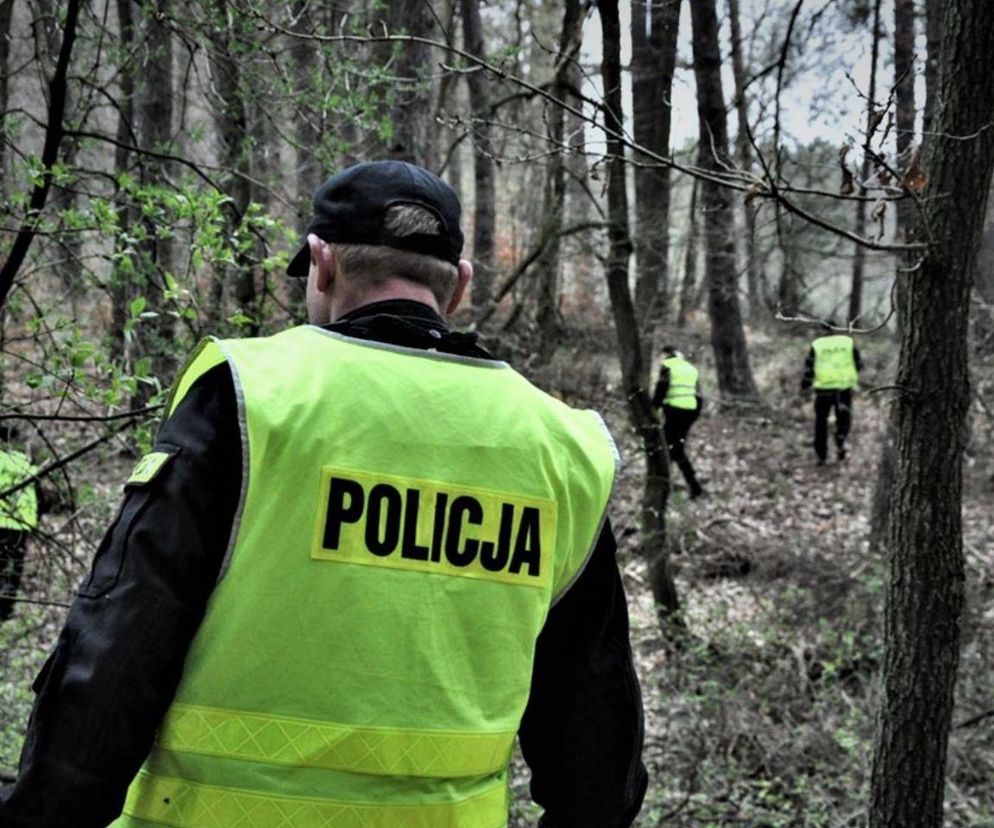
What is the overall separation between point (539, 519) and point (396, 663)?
0.37m

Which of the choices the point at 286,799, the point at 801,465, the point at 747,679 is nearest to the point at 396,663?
the point at 286,799

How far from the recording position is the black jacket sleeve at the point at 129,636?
1553 millimetres

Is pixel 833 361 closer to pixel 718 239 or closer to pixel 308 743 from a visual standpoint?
pixel 718 239

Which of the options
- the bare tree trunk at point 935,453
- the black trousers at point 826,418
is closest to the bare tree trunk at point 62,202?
the bare tree trunk at point 935,453

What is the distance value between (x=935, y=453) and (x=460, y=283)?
2.53 meters

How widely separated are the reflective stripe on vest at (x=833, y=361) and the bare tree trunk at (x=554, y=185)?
3.77 metres

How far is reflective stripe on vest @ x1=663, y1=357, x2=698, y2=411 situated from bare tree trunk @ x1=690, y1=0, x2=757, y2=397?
129cm

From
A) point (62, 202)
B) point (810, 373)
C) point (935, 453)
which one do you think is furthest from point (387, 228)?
point (810, 373)

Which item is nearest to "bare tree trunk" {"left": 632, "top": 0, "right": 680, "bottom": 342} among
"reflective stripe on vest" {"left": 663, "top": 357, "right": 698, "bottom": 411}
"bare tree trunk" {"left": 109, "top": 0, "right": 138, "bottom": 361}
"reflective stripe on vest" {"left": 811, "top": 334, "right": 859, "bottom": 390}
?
"reflective stripe on vest" {"left": 663, "top": 357, "right": 698, "bottom": 411}

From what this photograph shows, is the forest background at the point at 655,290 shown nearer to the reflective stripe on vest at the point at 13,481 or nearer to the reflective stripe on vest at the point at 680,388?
the reflective stripe on vest at the point at 13,481

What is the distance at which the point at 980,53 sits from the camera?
377cm

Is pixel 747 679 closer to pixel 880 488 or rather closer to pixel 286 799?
pixel 880 488

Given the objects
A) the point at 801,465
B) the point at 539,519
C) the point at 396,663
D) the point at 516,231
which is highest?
the point at 516,231

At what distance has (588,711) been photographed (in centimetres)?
198
